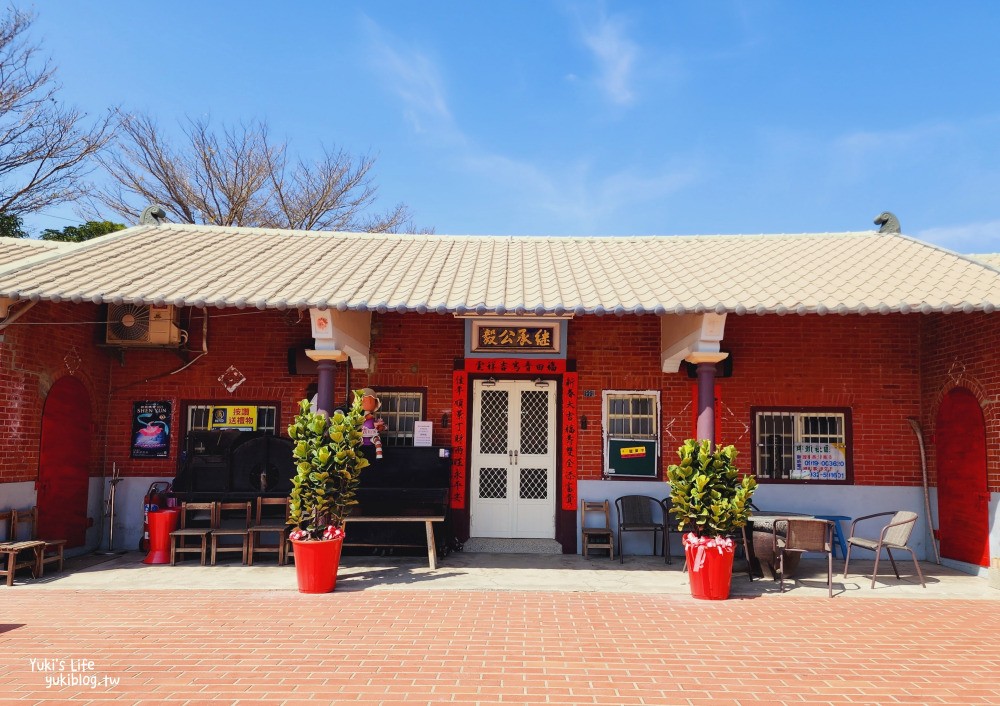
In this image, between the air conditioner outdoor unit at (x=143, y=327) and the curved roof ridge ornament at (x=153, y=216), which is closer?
the air conditioner outdoor unit at (x=143, y=327)

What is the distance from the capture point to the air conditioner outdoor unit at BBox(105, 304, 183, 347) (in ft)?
29.1

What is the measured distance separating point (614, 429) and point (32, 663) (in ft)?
22.3

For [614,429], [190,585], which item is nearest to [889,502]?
[614,429]

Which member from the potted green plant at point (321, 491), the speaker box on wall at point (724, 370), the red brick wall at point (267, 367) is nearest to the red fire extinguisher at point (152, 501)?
the red brick wall at point (267, 367)

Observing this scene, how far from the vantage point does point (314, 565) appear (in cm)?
665

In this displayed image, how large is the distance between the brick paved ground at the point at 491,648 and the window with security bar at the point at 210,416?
298 cm

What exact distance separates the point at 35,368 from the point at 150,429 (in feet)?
5.66

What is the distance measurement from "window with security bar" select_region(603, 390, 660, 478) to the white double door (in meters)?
0.78

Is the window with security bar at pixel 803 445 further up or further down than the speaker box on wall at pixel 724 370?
further down

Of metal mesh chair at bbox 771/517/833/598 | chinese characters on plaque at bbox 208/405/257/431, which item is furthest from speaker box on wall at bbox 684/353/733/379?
chinese characters on plaque at bbox 208/405/257/431

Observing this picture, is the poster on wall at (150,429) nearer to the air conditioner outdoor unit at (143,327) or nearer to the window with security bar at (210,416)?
the window with security bar at (210,416)

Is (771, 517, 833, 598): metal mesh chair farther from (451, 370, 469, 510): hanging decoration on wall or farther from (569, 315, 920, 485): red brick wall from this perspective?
(451, 370, 469, 510): hanging decoration on wall

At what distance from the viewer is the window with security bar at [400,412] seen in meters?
9.30

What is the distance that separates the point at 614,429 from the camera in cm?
927
